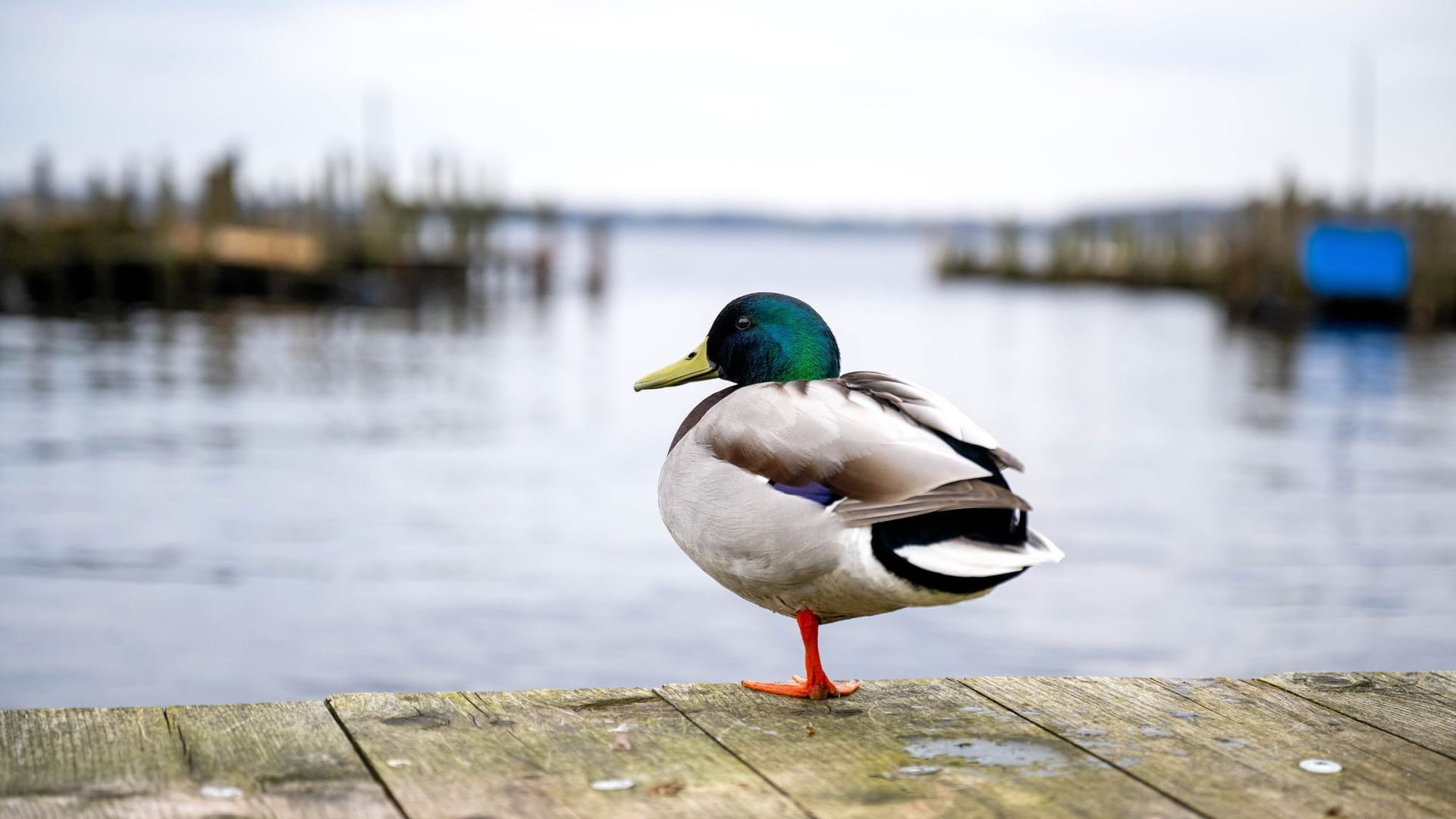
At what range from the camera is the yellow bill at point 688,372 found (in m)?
3.23

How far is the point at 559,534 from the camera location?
35.5 feet

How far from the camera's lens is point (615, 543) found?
1049 centimetres

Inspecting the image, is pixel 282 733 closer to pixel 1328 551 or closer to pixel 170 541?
pixel 170 541

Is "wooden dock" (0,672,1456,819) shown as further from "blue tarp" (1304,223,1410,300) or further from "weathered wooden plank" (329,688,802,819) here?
"blue tarp" (1304,223,1410,300)

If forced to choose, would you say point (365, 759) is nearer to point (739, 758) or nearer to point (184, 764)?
point (184, 764)

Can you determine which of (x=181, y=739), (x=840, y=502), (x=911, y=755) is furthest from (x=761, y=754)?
(x=181, y=739)

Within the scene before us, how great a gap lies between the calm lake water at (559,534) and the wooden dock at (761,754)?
15.0 ft

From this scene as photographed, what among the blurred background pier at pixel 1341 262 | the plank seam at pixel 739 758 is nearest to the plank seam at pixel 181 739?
the plank seam at pixel 739 758

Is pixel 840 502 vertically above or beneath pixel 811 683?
above

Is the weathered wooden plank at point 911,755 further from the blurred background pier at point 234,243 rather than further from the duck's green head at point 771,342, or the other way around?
the blurred background pier at point 234,243

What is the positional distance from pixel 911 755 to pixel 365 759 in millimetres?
804

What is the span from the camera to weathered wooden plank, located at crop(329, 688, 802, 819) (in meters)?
2.28

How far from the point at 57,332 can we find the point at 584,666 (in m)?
24.8

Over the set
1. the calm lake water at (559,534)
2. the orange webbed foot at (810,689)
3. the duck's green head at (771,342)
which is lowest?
the calm lake water at (559,534)
